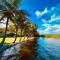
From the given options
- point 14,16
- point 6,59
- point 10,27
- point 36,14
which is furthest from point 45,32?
point 10,27

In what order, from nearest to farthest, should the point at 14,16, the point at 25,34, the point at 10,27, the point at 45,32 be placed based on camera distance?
the point at 45,32
the point at 14,16
the point at 10,27
the point at 25,34

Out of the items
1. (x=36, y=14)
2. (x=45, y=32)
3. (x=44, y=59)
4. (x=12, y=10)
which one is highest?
(x=12, y=10)

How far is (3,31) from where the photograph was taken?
18.1 meters

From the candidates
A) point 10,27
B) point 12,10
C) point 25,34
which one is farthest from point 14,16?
point 25,34

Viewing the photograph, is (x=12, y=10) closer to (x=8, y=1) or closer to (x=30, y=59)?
(x=8, y=1)

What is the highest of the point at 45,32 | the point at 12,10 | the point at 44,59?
the point at 12,10

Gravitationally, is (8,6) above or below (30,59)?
above

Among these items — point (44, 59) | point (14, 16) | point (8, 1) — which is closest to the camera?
point (44, 59)

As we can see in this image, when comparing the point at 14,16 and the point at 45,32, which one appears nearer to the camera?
the point at 45,32

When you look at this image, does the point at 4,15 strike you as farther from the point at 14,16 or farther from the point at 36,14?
the point at 36,14

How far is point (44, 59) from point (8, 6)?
20.7 feet

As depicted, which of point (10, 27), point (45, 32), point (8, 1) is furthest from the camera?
point (10, 27)

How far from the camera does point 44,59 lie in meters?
11.6

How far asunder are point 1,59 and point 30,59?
1.52 m
